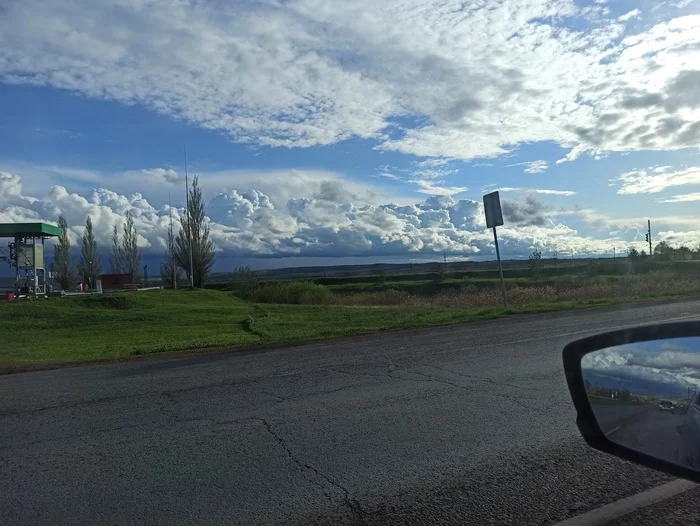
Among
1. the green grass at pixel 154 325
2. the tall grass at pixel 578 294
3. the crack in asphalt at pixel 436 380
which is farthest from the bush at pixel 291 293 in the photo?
the crack in asphalt at pixel 436 380

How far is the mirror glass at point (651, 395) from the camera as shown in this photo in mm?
2791

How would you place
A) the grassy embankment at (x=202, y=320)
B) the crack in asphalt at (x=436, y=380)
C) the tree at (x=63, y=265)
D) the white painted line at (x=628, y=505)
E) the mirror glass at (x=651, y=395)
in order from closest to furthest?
the mirror glass at (x=651, y=395) → the white painted line at (x=628, y=505) → the crack in asphalt at (x=436, y=380) → the grassy embankment at (x=202, y=320) → the tree at (x=63, y=265)

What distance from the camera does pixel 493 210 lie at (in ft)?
68.1

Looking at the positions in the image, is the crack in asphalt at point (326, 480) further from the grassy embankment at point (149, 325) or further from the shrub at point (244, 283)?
the shrub at point (244, 283)

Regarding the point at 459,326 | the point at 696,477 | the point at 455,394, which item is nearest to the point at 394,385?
the point at 455,394

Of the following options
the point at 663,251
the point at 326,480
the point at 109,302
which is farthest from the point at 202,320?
the point at 663,251

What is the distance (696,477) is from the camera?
105 inches

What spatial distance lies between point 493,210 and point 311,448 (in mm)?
16211

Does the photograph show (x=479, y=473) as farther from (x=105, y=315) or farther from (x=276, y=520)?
(x=105, y=315)

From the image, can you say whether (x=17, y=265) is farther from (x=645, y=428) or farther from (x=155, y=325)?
(x=645, y=428)

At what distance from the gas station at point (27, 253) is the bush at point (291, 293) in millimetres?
14752

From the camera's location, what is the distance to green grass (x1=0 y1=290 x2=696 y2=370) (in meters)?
15.8

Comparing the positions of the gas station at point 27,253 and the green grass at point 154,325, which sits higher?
the gas station at point 27,253

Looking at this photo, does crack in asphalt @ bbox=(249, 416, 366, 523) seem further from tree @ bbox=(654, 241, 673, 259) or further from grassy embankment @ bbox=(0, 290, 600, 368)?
tree @ bbox=(654, 241, 673, 259)
